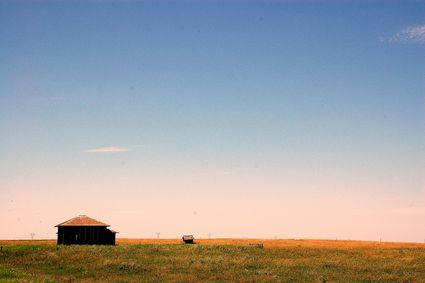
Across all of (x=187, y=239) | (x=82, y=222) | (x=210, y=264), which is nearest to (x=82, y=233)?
(x=82, y=222)

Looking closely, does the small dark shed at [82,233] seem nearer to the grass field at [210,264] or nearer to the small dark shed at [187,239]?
the grass field at [210,264]

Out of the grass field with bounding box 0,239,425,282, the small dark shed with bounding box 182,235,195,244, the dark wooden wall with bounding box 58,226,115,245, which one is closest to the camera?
the grass field with bounding box 0,239,425,282

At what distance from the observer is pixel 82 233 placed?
69312 mm

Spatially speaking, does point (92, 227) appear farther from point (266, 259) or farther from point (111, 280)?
point (111, 280)

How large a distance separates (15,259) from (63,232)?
19900 mm

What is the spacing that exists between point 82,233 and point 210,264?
28.9 m

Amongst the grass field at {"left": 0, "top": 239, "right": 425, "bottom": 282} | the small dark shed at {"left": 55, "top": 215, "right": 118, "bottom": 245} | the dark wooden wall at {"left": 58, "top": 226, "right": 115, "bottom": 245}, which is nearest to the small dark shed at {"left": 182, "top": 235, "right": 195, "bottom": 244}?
the small dark shed at {"left": 55, "top": 215, "right": 118, "bottom": 245}

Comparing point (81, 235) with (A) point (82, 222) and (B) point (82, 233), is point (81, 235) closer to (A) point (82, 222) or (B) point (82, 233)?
(B) point (82, 233)

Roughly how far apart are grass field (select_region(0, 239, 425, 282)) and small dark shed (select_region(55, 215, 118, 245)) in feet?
35.9

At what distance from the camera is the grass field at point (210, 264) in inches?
1500

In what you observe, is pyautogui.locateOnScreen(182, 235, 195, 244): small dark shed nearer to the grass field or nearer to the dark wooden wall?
the dark wooden wall

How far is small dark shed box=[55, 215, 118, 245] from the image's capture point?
227 feet

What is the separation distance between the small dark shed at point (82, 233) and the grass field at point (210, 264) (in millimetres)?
10948

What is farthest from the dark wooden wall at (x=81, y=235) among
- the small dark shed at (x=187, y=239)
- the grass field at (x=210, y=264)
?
the small dark shed at (x=187, y=239)
